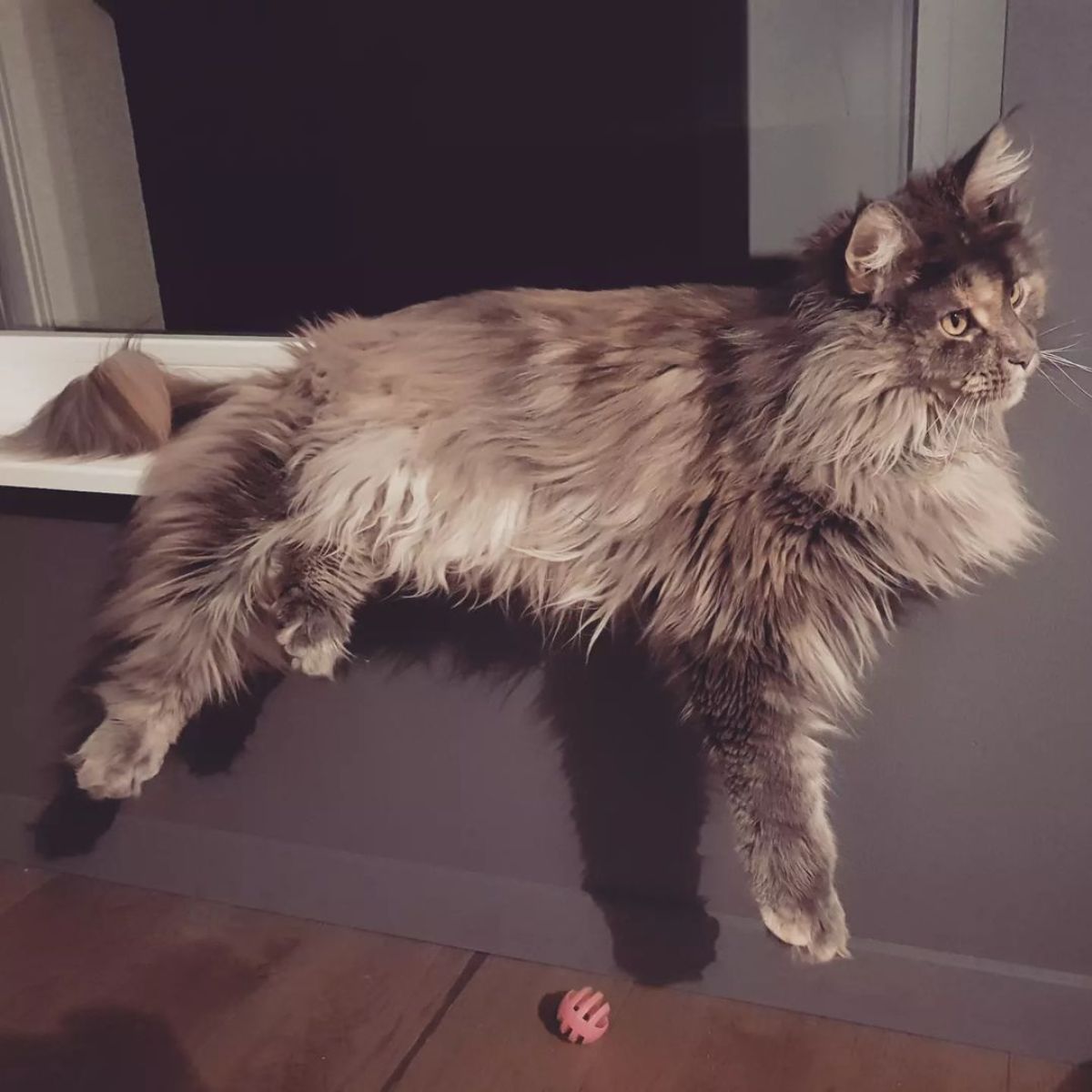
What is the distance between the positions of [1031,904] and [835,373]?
2.33 feet

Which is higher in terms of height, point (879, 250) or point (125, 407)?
point (879, 250)

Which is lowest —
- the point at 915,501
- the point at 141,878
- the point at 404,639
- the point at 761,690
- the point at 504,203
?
the point at 141,878

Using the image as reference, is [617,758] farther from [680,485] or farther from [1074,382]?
[1074,382]

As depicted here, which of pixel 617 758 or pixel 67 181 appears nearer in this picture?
pixel 617 758

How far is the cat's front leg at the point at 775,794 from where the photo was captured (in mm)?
1056

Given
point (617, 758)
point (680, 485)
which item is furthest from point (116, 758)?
point (680, 485)

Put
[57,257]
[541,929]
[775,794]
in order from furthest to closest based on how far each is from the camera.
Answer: [57,257] → [541,929] → [775,794]

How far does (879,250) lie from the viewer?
93 cm

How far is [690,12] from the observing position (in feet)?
4.08

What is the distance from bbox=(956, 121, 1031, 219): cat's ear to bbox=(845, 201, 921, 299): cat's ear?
0.26 feet

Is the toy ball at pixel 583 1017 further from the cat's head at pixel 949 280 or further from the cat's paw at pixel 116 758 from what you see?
the cat's head at pixel 949 280

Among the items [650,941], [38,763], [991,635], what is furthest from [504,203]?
[38,763]

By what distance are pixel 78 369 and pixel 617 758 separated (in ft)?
3.15

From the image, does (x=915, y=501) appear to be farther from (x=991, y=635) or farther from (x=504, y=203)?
(x=504, y=203)
